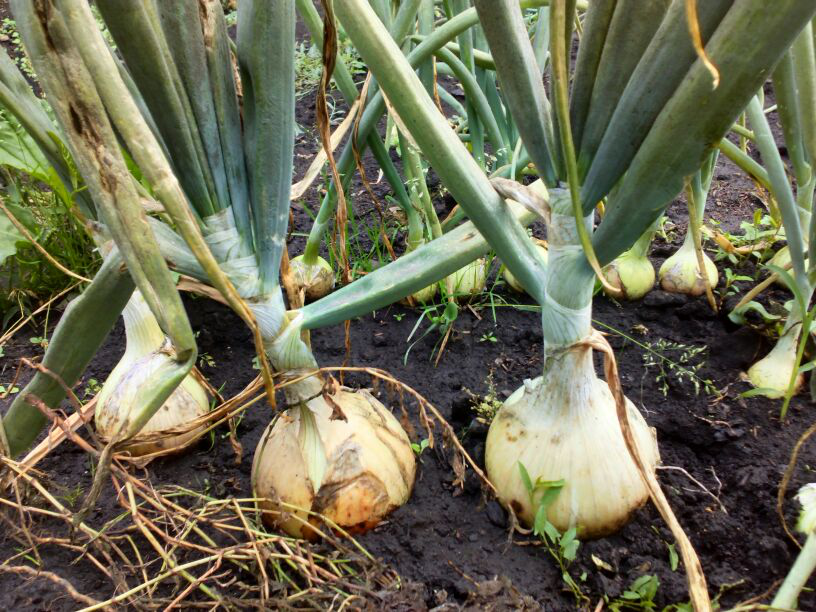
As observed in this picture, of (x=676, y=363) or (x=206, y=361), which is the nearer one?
(x=676, y=363)

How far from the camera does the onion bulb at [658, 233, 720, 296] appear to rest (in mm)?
1521

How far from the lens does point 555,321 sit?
0.92 m

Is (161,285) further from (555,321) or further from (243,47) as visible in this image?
(555,321)

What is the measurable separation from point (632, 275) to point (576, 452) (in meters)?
0.72

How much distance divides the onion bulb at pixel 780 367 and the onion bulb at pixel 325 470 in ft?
2.37

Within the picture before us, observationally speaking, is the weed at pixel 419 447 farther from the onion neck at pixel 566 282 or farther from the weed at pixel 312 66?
the weed at pixel 312 66

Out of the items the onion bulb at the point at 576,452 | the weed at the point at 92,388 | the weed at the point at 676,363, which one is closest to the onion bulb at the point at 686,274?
the weed at the point at 676,363

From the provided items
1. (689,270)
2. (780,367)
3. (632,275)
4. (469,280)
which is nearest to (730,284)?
(689,270)

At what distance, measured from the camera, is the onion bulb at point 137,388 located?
1211 mm

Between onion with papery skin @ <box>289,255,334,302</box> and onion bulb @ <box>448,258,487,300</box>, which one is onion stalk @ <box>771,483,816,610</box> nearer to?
onion bulb @ <box>448,258,487,300</box>

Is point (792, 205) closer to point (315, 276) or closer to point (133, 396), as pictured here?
point (315, 276)

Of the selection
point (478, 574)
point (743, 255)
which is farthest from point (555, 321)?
point (743, 255)

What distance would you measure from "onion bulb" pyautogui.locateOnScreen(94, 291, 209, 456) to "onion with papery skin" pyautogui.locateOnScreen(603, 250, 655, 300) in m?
0.95

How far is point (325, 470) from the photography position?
0.97 metres
